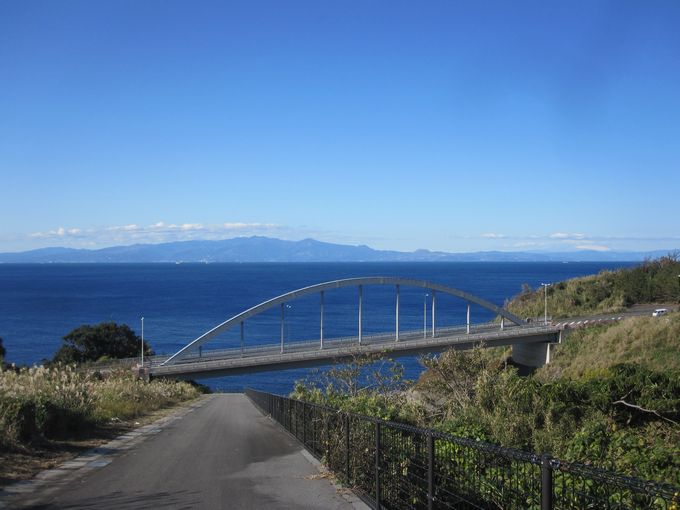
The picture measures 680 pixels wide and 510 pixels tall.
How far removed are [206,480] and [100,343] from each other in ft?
177

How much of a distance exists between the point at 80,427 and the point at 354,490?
6.62m

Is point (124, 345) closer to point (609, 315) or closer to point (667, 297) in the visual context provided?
point (609, 315)

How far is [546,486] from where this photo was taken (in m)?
3.67

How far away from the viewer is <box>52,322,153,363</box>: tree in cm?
5719

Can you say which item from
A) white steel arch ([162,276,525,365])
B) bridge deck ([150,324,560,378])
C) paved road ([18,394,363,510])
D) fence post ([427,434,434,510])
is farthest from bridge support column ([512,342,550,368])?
fence post ([427,434,434,510])

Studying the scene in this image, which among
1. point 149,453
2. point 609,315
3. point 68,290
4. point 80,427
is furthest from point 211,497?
point 68,290

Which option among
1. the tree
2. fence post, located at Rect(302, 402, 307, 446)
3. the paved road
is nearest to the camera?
the paved road

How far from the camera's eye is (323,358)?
4716 centimetres

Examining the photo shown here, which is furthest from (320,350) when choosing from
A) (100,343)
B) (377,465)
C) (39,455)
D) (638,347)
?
(377,465)

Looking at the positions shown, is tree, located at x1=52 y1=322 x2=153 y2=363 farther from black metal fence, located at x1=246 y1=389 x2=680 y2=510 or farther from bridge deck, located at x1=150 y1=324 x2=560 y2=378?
black metal fence, located at x1=246 y1=389 x2=680 y2=510

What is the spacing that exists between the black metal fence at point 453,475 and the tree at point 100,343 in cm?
5321

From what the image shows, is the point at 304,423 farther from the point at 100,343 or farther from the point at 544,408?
the point at 100,343

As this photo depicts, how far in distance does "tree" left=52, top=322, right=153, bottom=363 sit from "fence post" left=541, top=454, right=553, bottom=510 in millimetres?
57544

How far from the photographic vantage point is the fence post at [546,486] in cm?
366
